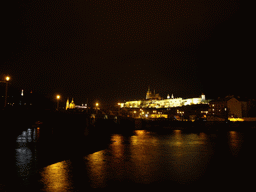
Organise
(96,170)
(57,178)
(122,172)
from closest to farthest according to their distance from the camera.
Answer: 1. (57,178)
2. (122,172)
3. (96,170)

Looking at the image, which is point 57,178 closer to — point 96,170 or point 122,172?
point 96,170

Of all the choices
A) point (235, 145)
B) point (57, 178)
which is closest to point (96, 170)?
point (57, 178)

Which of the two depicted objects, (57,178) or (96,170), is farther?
(96,170)

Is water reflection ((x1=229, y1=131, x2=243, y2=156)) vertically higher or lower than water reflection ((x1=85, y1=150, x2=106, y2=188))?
lower

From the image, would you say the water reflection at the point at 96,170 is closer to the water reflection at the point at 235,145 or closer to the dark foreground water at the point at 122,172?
the dark foreground water at the point at 122,172

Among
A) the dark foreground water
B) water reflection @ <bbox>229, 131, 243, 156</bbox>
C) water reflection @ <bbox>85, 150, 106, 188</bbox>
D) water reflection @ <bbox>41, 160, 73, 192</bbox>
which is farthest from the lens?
water reflection @ <bbox>229, 131, 243, 156</bbox>

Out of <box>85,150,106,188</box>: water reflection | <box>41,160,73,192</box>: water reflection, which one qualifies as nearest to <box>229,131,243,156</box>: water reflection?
<box>85,150,106,188</box>: water reflection

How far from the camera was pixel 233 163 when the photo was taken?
11.7 m

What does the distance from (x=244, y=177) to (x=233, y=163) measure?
2896mm

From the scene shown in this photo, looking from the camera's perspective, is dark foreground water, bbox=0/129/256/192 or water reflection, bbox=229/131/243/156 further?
water reflection, bbox=229/131/243/156

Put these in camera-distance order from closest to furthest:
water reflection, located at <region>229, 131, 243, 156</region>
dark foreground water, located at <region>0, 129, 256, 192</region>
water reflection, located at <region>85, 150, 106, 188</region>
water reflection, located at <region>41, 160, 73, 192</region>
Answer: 1. water reflection, located at <region>41, 160, 73, 192</region>
2. dark foreground water, located at <region>0, 129, 256, 192</region>
3. water reflection, located at <region>85, 150, 106, 188</region>
4. water reflection, located at <region>229, 131, 243, 156</region>

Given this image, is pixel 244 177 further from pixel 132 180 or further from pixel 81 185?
pixel 81 185

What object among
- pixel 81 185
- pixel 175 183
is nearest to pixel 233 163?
pixel 175 183

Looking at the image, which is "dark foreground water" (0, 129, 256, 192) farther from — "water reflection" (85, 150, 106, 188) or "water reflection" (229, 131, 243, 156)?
"water reflection" (229, 131, 243, 156)
